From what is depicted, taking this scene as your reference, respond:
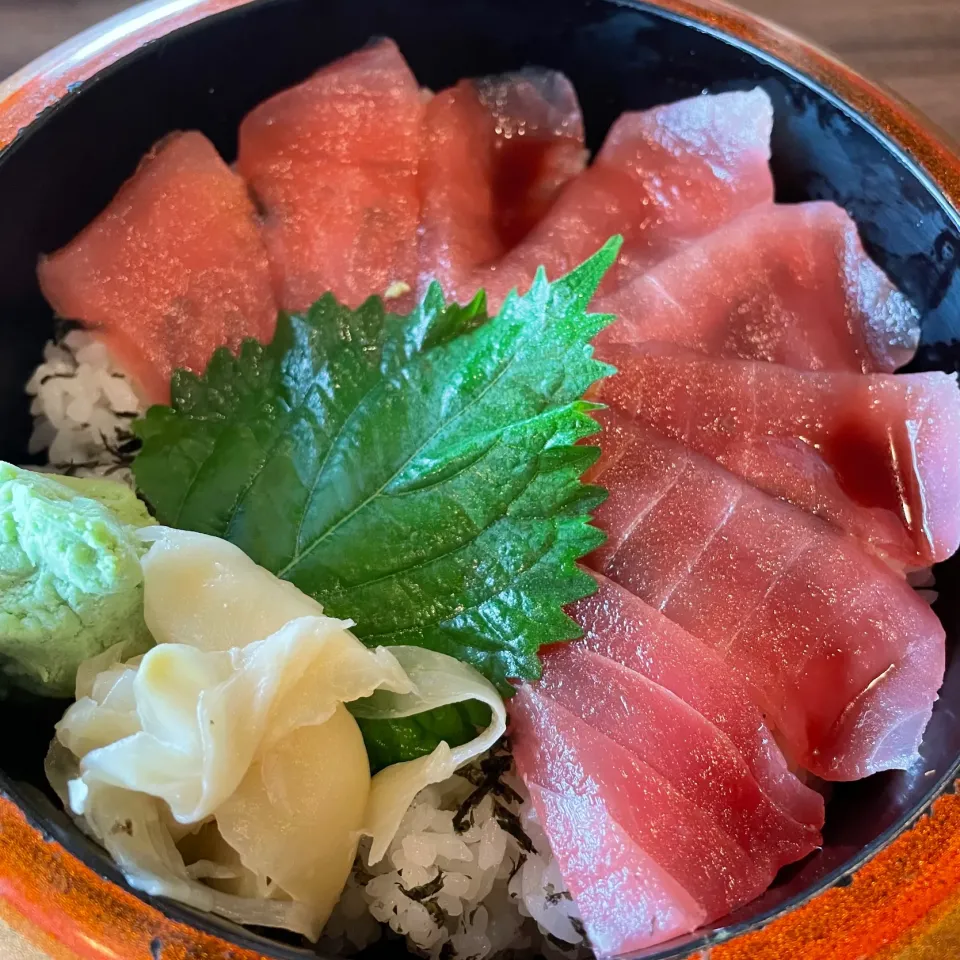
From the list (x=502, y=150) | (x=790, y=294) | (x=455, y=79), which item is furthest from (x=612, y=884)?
(x=455, y=79)

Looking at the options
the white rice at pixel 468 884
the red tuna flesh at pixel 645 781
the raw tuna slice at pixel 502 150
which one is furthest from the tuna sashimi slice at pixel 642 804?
the raw tuna slice at pixel 502 150

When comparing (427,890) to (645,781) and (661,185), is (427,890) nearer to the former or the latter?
(645,781)

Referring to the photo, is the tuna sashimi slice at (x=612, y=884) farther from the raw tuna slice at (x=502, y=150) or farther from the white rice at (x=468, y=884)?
the raw tuna slice at (x=502, y=150)

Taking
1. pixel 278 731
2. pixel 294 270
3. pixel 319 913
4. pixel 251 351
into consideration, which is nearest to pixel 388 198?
pixel 294 270

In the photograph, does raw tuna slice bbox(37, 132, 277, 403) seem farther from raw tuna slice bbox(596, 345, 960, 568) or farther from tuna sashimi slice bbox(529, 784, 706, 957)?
tuna sashimi slice bbox(529, 784, 706, 957)

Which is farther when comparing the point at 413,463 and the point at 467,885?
the point at 413,463

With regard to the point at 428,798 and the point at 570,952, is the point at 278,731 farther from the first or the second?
the point at 570,952
